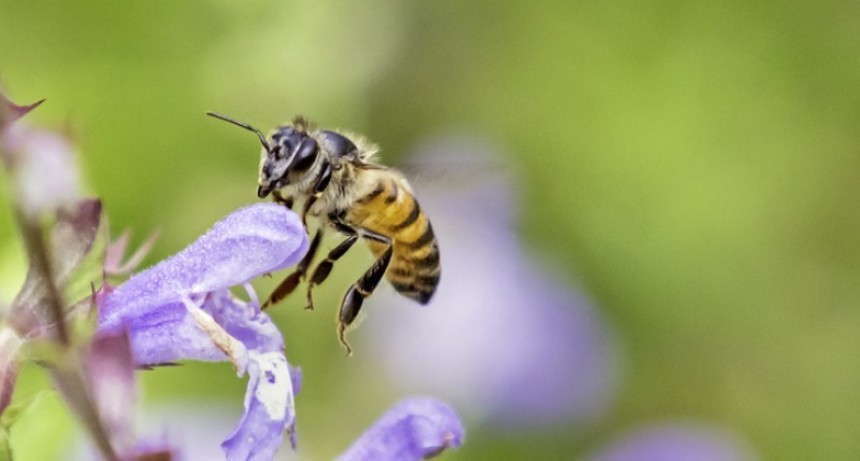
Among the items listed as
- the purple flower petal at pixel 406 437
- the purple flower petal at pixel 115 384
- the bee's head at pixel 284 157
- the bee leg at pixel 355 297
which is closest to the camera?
the purple flower petal at pixel 115 384

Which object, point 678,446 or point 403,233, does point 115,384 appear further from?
point 678,446

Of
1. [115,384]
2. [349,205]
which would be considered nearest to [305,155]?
[349,205]

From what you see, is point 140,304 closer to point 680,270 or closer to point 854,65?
point 680,270

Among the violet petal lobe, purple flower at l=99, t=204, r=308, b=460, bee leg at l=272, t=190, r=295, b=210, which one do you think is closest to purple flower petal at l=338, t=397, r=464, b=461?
purple flower at l=99, t=204, r=308, b=460

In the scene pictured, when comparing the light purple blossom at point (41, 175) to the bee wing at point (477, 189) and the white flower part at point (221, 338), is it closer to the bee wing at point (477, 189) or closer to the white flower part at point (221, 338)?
the white flower part at point (221, 338)

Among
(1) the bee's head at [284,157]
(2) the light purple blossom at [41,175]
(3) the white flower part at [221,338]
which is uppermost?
(2) the light purple blossom at [41,175]

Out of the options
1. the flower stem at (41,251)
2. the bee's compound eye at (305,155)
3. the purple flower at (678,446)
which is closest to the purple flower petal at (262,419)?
the flower stem at (41,251)

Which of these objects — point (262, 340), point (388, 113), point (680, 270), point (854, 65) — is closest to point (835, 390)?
point (680, 270)
